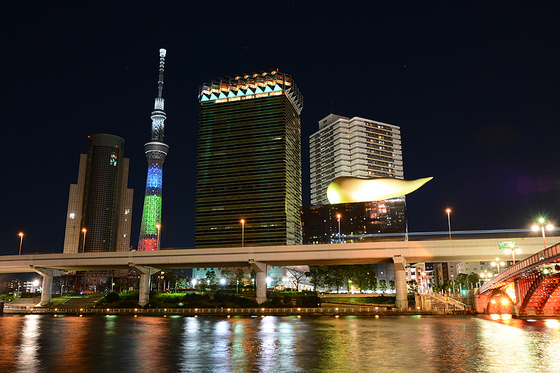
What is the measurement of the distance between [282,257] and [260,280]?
6.43m

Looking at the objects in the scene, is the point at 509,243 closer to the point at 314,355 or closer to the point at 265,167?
the point at 314,355

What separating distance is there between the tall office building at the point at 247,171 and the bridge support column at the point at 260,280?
95.1 m

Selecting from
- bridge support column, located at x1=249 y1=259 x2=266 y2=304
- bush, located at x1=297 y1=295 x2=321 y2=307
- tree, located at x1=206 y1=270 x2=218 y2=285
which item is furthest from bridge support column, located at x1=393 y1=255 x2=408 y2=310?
tree, located at x1=206 y1=270 x2=218 y2=285

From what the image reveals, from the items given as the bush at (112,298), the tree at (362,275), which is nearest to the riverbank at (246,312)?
the bush at (112,298)

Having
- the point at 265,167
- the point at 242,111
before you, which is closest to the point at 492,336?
the point at 265,167

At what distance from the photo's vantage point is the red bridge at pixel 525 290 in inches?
1617

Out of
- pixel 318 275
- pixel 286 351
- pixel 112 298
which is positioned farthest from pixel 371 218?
pixel 286 351

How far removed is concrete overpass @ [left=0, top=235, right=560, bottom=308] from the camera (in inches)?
2504

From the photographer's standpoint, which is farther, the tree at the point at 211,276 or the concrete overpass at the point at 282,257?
the tree at the point at 211,276

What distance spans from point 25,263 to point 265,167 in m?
108

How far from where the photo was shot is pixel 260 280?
72375 millimetres

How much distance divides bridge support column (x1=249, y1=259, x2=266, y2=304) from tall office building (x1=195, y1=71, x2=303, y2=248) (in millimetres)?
95101

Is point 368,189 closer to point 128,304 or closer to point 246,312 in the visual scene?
point 246,312

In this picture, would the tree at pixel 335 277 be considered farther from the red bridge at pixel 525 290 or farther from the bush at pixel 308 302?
the red bridge at pixel 525 290
